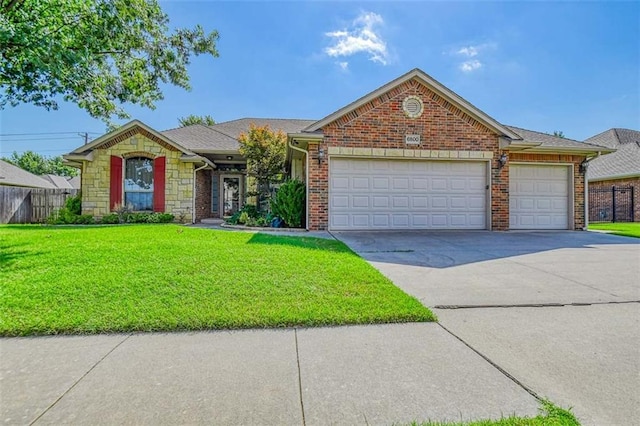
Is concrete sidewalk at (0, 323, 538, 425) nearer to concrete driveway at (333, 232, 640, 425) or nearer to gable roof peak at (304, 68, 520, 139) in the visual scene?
concrete driveway at (333, 232, 640, 425)

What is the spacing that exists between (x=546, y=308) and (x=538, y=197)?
9632mm

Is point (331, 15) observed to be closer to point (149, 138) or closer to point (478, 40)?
point (478, 40)

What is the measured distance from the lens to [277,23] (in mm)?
11398

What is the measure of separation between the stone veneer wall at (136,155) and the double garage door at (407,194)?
23.0 feet

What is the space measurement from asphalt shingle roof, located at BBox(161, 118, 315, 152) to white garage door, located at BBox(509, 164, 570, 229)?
28.1 feet

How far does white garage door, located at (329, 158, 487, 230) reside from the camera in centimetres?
1018

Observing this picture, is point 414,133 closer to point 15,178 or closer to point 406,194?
point 406,194

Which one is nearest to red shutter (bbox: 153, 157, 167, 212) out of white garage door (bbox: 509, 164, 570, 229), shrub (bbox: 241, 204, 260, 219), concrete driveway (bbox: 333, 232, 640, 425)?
shrub (bbox: 241, 204, 260, 219)

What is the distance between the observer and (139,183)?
13.4m

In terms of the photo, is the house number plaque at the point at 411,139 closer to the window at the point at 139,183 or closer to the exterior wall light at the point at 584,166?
the exterior wall light at the point at 584,166

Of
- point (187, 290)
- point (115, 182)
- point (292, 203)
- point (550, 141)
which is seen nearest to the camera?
point (187, 290)

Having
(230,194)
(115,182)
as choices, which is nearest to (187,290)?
(115,182)

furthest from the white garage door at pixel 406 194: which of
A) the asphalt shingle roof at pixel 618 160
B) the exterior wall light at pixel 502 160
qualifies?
the asphalt shingle roof at pixel 618 160

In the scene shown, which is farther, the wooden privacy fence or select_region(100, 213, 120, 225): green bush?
the wooden privacy fence
